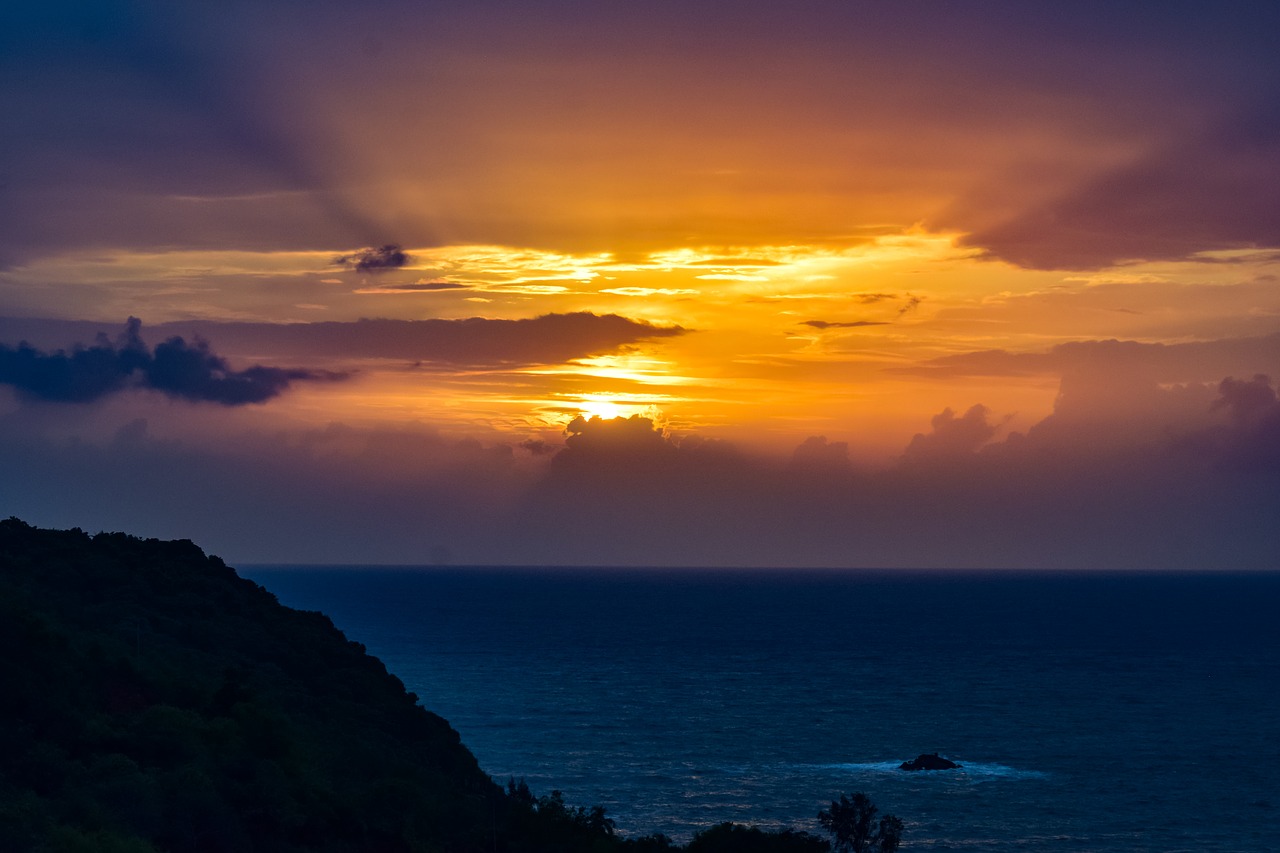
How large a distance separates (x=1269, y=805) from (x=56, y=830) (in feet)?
272

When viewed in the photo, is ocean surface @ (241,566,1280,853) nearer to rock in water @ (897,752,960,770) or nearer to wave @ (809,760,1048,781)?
wave @ (809,760,1048,781)

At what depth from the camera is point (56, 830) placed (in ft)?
89.8

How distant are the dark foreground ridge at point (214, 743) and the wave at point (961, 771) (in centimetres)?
3473

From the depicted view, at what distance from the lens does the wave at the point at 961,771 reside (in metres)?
94.8

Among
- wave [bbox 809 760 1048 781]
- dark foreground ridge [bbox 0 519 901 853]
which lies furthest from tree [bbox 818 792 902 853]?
wave [bbox 809 760 1048 781]

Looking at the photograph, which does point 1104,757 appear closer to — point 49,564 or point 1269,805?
point 1269,805

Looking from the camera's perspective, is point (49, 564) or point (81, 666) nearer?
point (81, 666)

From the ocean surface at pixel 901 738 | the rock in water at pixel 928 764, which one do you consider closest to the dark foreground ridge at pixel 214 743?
the ocean surface at pixel 901 738

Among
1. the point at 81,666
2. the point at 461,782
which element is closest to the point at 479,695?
the point at 461,782

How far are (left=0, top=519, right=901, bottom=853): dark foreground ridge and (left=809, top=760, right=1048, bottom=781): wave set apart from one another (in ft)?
114

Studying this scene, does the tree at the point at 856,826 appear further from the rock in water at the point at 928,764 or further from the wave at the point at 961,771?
the rock in water at the point at 928,764

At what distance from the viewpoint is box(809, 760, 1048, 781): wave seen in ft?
311

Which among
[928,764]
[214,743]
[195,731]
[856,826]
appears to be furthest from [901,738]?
[195,731]

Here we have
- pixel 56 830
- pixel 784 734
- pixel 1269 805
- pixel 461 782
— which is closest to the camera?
pixel 56 830
